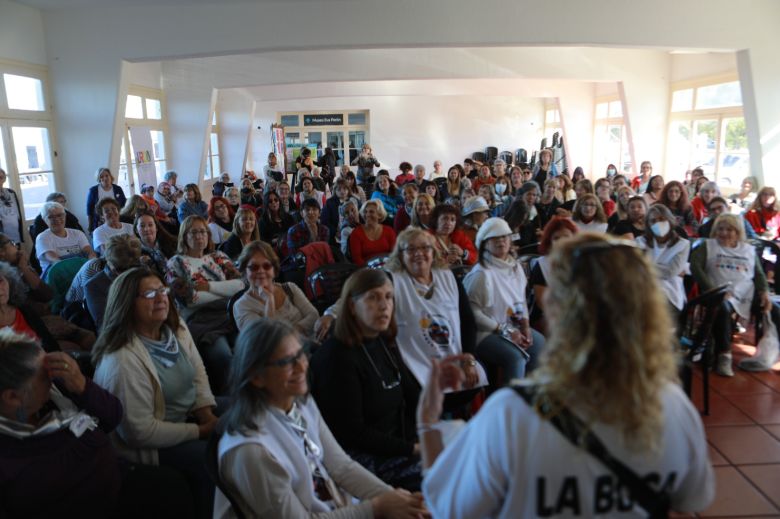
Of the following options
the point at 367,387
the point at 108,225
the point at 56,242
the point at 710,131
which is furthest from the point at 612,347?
the point at 710,131

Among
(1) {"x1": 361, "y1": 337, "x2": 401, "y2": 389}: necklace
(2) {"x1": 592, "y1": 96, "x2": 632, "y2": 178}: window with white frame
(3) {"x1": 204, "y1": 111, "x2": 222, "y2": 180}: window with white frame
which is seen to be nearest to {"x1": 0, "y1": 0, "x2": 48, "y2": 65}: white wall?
(1) {"x1": 361, "y1": 337, "x2": 401, "y2": 389}: necklace

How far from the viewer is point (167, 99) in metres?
11.9

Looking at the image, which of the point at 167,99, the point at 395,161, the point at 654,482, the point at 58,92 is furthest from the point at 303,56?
the point at 654,482

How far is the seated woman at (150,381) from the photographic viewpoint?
6.61ft

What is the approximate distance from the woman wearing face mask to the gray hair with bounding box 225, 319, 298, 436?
19.6 ft

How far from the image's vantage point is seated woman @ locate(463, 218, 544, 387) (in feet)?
10.1

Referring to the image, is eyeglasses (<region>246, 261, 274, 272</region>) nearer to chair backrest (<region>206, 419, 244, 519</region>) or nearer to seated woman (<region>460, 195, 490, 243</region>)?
chair backrest (<region>206, 419, 244, 519</region>)

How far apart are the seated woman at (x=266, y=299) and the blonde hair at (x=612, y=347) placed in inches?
85.8

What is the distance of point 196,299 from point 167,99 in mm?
9992

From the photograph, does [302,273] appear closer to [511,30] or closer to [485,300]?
[485,300]

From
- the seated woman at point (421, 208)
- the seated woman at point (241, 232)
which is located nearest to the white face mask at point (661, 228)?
the seated woman at point (421, 208)

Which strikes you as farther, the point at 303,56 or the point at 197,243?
the point at 303,56

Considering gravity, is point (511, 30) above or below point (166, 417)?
Answer: above

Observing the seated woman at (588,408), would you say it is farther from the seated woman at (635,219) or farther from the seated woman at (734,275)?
the seated woman at (635,219)
